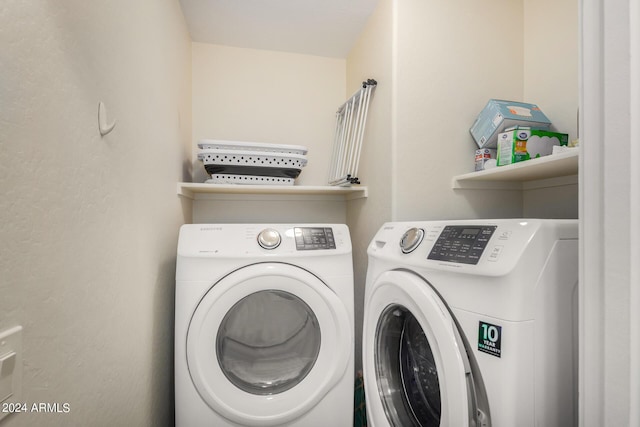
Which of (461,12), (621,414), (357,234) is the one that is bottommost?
(621,414)

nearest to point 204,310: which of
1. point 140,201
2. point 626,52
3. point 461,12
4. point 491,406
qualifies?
point 140,201

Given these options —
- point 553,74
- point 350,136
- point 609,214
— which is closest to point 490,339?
point 609,214

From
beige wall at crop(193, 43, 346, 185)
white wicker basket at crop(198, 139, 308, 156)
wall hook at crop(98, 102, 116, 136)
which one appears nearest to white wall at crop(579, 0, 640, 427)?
wall hook at crop(98, 102, 116, 136)

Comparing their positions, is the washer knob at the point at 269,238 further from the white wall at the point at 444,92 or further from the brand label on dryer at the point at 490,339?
the brand label on dryer at the point at 490,339

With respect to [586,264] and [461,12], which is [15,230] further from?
[461,12]

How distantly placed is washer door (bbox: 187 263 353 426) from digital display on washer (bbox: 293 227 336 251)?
0.11 m

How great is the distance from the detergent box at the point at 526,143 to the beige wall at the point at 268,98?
1.09 m

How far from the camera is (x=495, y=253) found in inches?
29.7

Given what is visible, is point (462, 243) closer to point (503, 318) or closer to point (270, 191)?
point (503, 318)

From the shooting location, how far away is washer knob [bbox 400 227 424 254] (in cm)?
100

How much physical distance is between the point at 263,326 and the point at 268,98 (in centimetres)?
137

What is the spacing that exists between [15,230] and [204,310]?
72 centimetres

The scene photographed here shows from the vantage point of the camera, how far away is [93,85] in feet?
2.55

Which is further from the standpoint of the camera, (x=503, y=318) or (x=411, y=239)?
(x=411, y=239)
